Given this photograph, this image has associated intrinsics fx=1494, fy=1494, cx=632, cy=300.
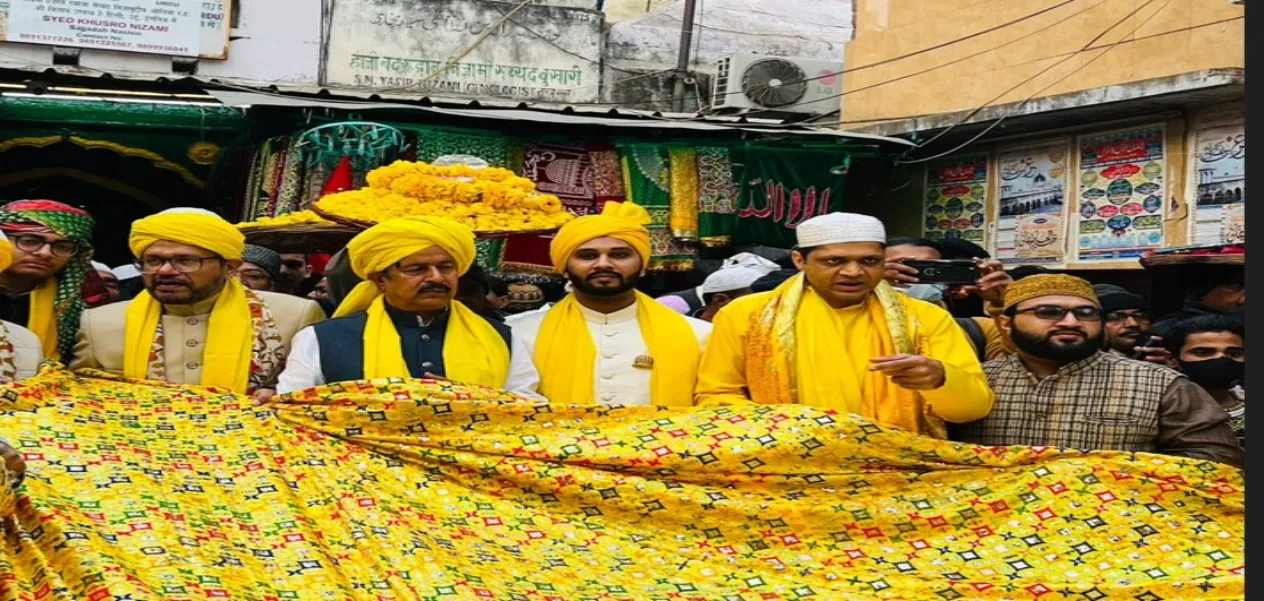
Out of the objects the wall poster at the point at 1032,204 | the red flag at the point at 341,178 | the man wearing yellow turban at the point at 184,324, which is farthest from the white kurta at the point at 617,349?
the wall poster at the point at 1032,204

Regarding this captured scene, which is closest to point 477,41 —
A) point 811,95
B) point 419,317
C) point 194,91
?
point 811,95

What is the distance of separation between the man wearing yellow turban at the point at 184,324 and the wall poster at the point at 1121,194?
6.79 metres

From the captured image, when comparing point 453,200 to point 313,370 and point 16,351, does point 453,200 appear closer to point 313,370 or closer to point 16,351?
point 313,370

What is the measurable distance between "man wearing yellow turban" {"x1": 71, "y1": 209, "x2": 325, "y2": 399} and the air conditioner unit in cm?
969

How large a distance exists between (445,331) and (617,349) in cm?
66

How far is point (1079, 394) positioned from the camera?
4.61 meters

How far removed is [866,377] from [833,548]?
76cm


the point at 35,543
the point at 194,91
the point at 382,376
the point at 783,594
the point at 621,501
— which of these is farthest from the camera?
the point at 194,91

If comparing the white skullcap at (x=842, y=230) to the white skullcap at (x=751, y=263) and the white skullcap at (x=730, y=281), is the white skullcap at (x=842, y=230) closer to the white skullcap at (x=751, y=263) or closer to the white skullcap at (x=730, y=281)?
the white skullcap at (x=730, y=281)

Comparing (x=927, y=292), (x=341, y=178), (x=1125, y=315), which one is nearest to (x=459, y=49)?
(x=341, y=178)

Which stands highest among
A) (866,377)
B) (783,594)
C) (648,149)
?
(648,149)

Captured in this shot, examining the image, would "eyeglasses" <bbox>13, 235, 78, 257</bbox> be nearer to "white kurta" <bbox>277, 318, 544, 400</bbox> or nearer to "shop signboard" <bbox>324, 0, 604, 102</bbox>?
"white kurta" <bbox>277, 318, 544, 400</bbox>

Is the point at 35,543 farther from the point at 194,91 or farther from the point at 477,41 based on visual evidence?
the point at 477,41

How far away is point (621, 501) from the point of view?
429cm
